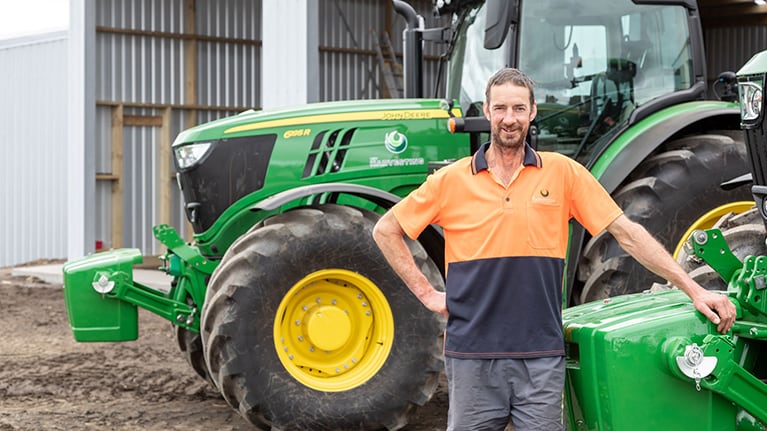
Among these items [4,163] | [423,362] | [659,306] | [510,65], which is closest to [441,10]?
[510,65]

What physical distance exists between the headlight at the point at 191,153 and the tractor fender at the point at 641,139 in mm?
2197

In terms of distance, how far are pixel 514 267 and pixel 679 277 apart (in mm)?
495

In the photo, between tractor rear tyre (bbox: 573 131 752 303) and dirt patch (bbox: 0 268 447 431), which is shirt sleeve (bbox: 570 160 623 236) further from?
dirt patch (bbox: 0 268 447 431)

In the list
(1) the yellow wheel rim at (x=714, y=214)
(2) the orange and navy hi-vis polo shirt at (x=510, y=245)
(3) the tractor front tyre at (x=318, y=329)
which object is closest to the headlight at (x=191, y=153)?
(3) the tractor front tyre at (x=318, y=329)

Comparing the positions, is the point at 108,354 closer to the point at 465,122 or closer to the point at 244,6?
the point at 465,122

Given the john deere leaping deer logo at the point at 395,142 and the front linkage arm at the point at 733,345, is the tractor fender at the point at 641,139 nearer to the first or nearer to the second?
the john deere leaping deer logo at the point at 395,142

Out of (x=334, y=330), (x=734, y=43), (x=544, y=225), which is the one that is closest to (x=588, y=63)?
(x=334, y=330)

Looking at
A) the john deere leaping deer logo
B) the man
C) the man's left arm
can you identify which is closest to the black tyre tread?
the john deere leaping deer logo

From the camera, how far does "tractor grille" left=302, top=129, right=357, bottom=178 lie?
630 cm

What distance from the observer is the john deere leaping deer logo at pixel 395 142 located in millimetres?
6289

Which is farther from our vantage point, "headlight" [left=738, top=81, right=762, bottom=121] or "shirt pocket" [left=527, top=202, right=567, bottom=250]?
"headlight" [left=738, top=81, right=762, bottom=121]

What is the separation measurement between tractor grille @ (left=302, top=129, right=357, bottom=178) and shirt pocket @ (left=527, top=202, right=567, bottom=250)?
290 centimetres

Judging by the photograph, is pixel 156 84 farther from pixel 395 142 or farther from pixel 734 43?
pixel 395 142

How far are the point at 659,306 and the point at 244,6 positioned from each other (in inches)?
569
